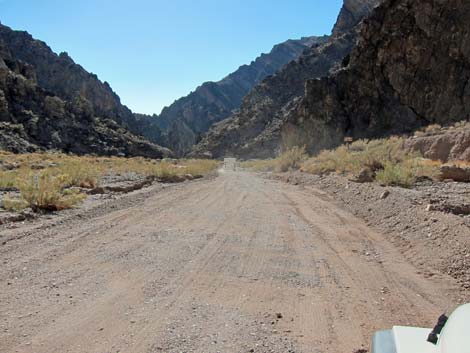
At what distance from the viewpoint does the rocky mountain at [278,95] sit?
91.3 m

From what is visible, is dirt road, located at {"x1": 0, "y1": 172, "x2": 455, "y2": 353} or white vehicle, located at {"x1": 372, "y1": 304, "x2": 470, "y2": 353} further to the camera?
dirt road, located at {"x1": 0, "y1": 172, "x2": 455, "y2": 353}

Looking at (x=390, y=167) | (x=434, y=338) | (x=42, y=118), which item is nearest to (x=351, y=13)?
(x=42, y=118)

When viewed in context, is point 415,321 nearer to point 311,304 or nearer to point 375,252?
point 311,304

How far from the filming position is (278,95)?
10194 cm

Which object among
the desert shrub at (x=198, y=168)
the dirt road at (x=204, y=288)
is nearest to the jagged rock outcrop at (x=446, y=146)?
the dirt road at (x=204, y=288)

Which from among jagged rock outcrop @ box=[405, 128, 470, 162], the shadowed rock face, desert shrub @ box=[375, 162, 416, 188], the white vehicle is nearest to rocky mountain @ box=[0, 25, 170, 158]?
jagged rock outcrop @ box=[405, 128, 470, 162]

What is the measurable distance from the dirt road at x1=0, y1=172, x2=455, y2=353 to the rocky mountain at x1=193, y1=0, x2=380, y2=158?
7586 centimetres

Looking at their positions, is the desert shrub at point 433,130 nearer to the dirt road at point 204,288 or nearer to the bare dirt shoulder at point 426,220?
the bare dirt shoulder at point 426,220

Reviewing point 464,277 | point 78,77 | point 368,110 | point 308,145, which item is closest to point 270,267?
point 464,277

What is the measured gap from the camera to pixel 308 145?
5441 cm

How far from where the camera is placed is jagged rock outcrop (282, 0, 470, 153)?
126 feet

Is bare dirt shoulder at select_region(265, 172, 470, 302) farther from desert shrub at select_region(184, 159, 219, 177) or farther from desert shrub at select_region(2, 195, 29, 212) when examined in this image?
desert shrub at select_region(184, 159, 219, 177)

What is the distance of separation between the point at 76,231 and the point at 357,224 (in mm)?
6097

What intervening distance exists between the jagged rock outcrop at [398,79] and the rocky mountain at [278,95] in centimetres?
3163
